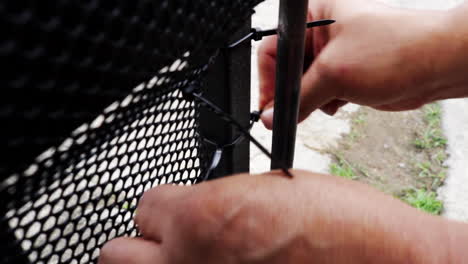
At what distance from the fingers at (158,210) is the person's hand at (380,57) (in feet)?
1.04

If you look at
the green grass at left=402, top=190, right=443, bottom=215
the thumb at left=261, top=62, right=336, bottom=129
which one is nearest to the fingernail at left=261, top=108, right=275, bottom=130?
the thumb at left=261, top=62, right=336, bottom=129

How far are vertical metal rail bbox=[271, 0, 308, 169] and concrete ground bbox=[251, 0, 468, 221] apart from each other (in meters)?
0.88

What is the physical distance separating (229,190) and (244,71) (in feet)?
0.80

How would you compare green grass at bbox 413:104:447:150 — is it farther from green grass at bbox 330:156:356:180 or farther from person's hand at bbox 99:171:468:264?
person's hand at bbox 99:171:468:264

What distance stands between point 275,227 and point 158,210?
11 centimetres

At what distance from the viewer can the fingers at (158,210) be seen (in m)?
0.34

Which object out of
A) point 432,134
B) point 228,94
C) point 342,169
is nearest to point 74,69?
point 228,94

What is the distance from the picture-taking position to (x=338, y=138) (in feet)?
5.16

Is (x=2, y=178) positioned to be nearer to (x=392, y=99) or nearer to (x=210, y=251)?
(x=210, y=251)

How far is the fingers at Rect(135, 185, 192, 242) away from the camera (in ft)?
1.10

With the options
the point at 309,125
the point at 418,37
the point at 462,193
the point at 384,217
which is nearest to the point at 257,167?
the point at 309,125

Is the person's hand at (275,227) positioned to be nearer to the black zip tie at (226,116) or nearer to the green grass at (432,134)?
the black zip tie at (226,116)

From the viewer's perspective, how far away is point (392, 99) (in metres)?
0.60

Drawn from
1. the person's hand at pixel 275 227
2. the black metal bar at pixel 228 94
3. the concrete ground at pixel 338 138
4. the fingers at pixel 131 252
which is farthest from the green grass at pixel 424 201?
the fingers at pixel 131 252
